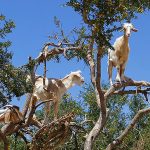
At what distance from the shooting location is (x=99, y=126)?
40.3 feet

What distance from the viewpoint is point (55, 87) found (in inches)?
525

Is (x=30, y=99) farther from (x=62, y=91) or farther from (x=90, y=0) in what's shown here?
(x=90, y=0)

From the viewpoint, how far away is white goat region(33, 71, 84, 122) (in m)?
12.9

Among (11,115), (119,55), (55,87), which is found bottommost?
(11,115)

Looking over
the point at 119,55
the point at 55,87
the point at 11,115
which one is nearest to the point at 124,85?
the point at 119,55

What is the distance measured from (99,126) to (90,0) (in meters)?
3.76

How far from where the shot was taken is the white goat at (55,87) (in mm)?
12908

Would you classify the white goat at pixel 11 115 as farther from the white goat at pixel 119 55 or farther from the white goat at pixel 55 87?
the white goat at pixel 119 55

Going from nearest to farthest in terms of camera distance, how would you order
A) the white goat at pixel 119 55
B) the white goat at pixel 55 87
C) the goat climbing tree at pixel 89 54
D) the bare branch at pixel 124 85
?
the goat climbing tree at pixel 89 54, the bare branch at pixel 124 85, the white goat at pixel 55 87, the white goat at pixel 119 55

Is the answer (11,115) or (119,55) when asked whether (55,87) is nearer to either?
(119,55)

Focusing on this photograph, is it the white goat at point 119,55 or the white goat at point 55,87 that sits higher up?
the white goat at point 119,55

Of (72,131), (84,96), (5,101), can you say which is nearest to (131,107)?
(84,96)

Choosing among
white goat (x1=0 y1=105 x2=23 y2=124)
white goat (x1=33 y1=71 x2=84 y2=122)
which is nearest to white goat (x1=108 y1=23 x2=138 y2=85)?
white goat (x1=33 y1=71 x2=84 y2=122)

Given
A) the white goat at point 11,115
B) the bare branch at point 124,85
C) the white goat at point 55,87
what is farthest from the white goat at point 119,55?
the white goat at point 11,115
